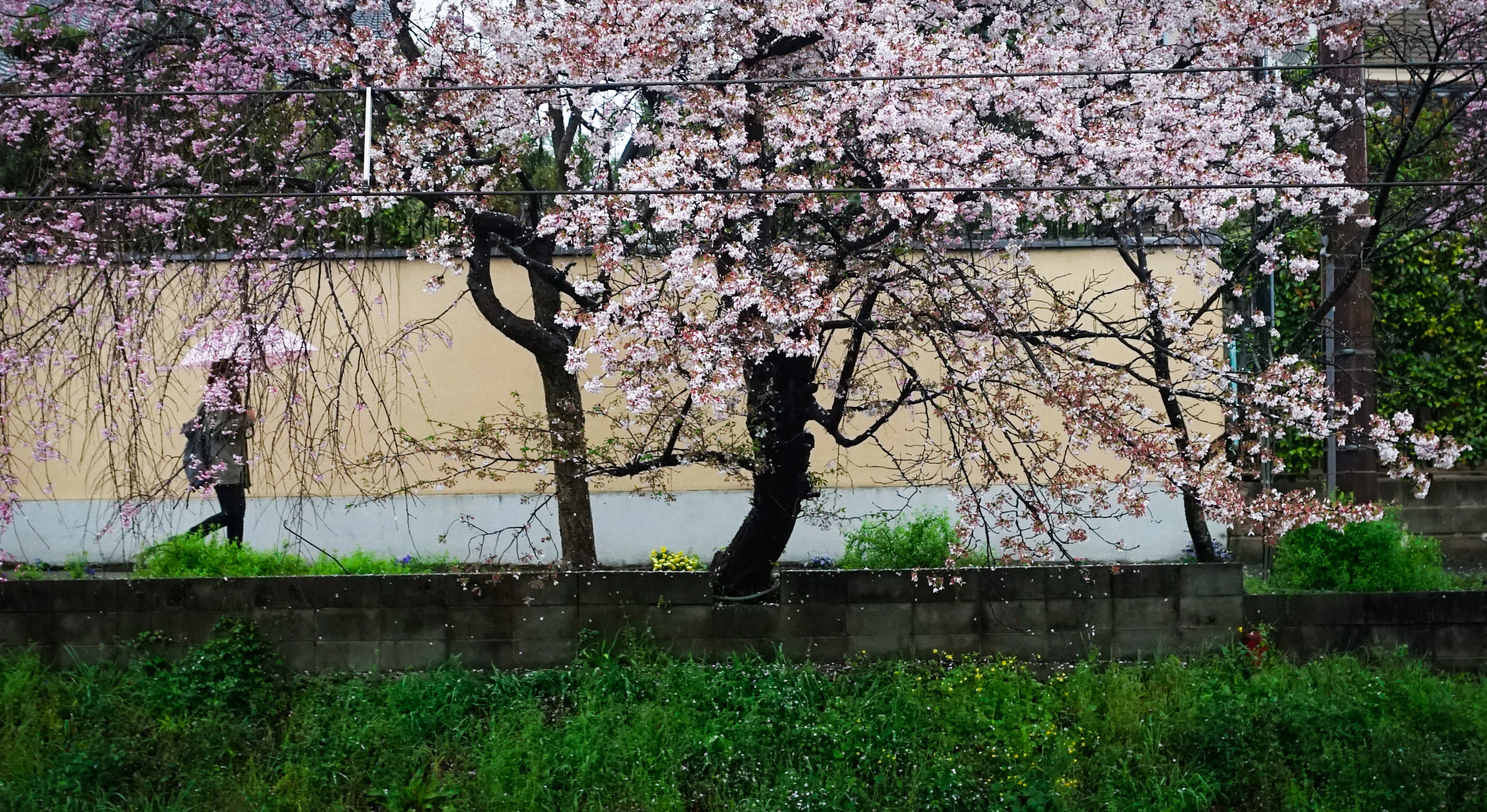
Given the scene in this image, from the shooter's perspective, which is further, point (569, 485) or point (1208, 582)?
point (569, 485)

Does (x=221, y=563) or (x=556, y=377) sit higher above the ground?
(x=556, y=377)

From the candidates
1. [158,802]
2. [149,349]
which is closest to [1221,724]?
[158,802]

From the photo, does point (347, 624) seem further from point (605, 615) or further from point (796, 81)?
point (796, 81)

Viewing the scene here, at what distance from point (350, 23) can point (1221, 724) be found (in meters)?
6.56

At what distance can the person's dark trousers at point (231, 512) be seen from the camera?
7844 mm

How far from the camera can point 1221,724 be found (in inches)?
223

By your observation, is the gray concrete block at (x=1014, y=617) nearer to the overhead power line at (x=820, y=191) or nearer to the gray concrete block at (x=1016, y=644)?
the gray concrete block at (x=1016, y=644)

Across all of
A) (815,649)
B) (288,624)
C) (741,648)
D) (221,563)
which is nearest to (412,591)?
(288,624)

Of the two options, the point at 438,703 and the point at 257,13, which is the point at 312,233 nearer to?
the point at 257,13

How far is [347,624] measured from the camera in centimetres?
637

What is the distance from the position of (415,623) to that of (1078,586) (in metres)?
3.87

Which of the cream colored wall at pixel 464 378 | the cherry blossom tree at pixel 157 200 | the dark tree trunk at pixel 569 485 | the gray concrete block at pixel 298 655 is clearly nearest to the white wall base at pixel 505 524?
the cream colored wall at pixel 464 378

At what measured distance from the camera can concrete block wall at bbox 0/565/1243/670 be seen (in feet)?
20.7

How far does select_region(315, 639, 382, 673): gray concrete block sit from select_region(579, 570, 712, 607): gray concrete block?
1.26m
